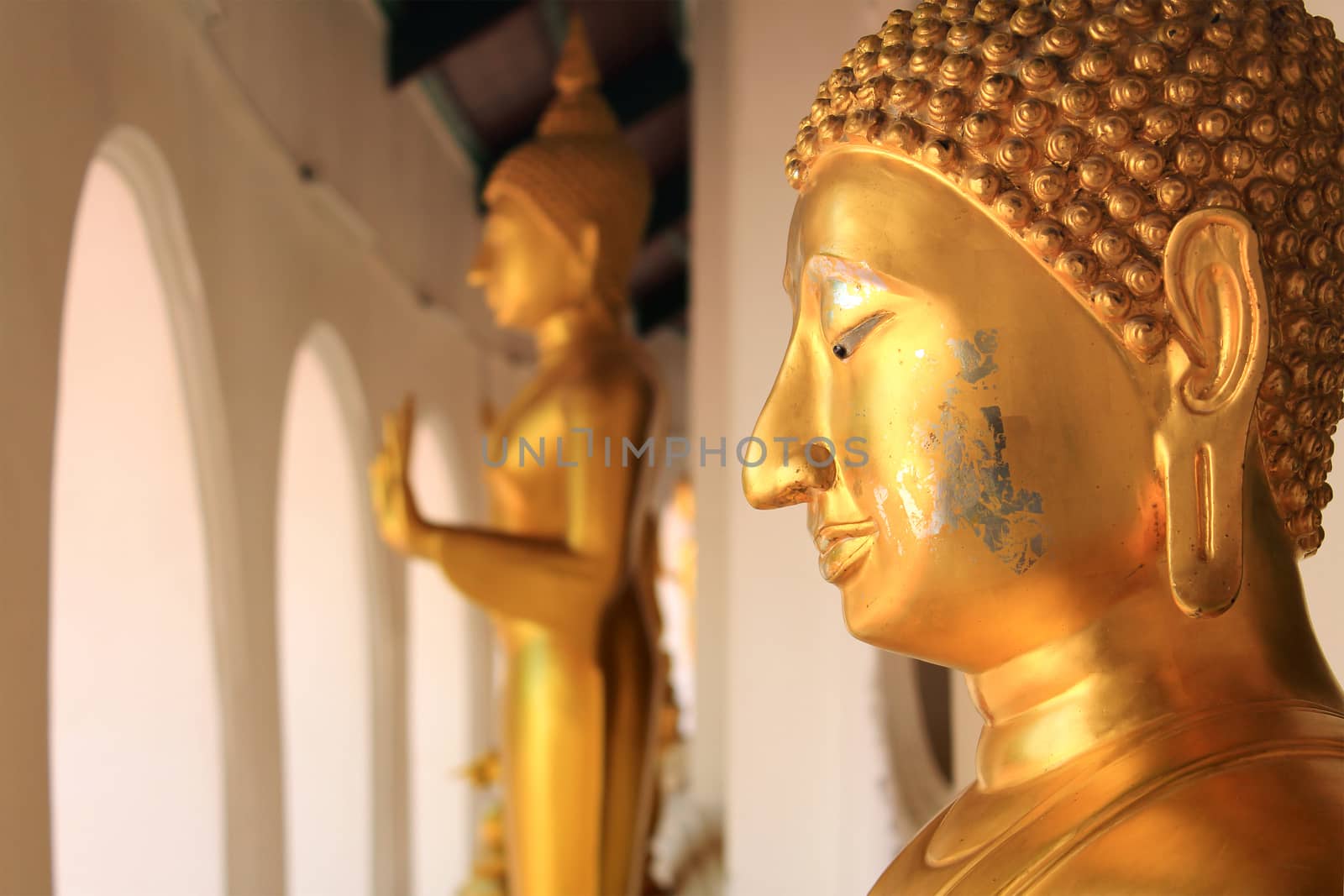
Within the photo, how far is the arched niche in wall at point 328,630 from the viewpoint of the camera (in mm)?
5395

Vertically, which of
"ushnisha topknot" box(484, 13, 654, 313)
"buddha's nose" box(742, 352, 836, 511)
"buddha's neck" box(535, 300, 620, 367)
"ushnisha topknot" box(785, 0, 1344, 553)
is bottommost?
"buddha's nose" box(742, 352, 836, 511)

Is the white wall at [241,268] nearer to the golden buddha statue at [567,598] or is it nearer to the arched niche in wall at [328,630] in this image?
the arched niche in wall at [328,630]

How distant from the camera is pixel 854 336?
3.69ft

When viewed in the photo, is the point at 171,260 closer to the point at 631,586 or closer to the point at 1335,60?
the point at 631,586

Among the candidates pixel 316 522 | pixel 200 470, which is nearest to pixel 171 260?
pixel 200 470

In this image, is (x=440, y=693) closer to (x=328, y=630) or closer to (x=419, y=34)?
(x=328, y=630)

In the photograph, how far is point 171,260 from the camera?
3416 millimetres

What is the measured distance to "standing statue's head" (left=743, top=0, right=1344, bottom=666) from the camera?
1.02 m

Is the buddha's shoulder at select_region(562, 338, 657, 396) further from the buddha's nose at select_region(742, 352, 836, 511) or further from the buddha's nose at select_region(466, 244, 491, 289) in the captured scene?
the buddha's nose at select_region(742, 352, 836, 511)

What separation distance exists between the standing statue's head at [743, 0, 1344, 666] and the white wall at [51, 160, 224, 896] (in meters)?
2.72

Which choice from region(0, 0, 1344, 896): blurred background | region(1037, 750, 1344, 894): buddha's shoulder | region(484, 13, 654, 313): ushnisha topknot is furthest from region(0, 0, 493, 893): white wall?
region(1037, 750, 1344, 894): buddha's shoulder

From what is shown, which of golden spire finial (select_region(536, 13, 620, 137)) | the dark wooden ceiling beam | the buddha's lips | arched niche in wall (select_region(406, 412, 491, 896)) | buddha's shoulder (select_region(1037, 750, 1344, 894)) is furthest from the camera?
arched niche in wall (select_region(406, 412, 491, 896))

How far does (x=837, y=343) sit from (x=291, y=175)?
3663mm

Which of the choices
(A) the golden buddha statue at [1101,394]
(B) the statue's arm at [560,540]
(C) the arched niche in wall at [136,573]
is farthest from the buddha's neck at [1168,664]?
(C) the arched niche in wall at [136,573]
